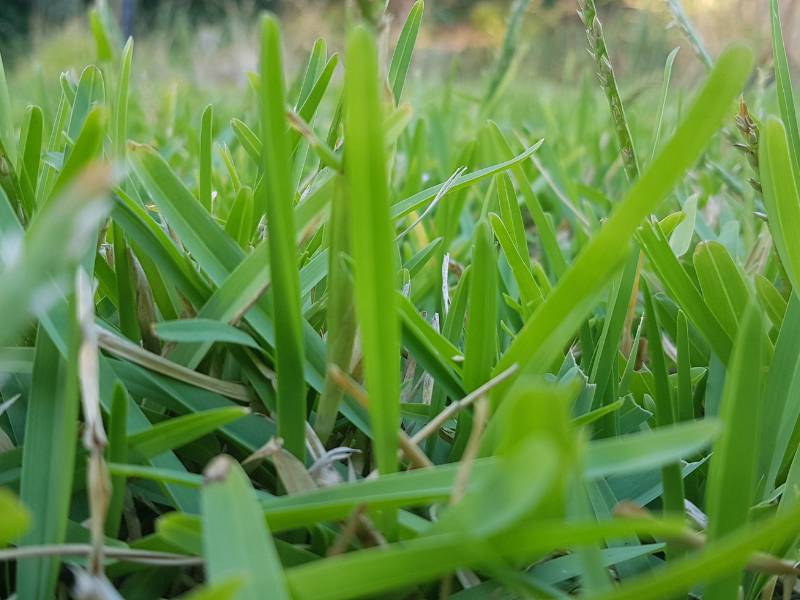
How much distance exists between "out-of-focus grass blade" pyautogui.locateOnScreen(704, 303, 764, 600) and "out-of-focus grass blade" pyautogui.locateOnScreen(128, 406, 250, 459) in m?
0.12

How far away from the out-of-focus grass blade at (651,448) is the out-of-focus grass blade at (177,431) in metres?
0.09

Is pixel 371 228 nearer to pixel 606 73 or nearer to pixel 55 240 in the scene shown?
pixel 55 240

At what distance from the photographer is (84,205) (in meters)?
0.10

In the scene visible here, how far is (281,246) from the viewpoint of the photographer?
0.63ft

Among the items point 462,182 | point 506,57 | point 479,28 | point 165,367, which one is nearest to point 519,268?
point 462,182

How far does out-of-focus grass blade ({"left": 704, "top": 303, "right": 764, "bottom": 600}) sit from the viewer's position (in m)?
0.17

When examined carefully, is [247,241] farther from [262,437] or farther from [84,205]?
[84,205]

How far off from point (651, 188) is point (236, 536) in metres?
0.12

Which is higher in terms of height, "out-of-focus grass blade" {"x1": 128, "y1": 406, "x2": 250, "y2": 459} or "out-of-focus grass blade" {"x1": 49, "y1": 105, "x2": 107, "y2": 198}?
"out-of-focus grass blade" {"x1": 49, "y1": 105, "x2": 107, "y2": 198}

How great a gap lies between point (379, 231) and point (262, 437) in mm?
92

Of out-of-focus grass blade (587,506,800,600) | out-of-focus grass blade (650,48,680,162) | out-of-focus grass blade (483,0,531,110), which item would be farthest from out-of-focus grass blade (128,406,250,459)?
out-of-focus grass blade (483,0,531,110)

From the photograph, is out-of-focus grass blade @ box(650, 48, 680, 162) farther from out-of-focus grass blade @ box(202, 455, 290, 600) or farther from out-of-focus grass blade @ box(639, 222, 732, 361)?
out-of-focus grass blade @ box(202, 455, 290, 600)

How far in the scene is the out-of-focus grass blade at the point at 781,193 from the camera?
0.75ft

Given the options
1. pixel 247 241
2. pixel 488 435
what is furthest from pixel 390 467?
pixel 247 241
